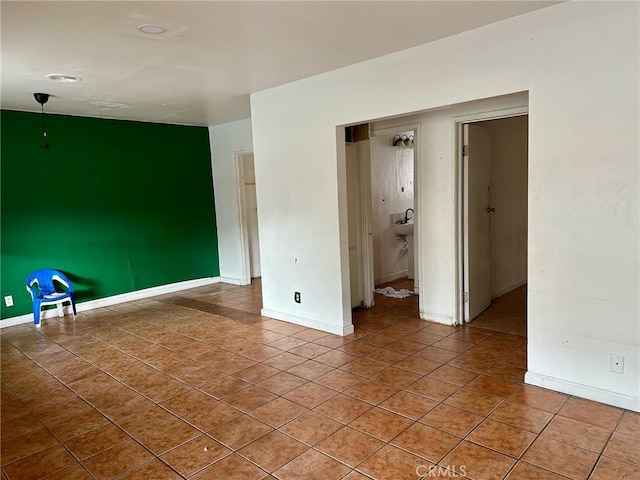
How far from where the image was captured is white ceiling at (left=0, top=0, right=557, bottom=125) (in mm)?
2496

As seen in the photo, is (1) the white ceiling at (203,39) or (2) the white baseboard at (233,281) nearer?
(1) the white ceiling at (203,39)

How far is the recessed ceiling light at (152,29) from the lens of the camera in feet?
8.82

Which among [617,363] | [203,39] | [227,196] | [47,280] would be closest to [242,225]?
[227,196]

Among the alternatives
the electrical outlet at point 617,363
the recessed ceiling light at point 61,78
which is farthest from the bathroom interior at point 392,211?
the recessed ceiling light at point 61,78

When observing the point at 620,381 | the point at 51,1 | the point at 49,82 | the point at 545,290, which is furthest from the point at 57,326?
the point at 620,381

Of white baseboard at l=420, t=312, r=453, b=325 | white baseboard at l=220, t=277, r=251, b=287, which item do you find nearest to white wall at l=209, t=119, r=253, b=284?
white baseboard at l=220, t=277, r=251, b=287

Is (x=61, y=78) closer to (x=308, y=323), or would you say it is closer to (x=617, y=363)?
(x=308, y=323)

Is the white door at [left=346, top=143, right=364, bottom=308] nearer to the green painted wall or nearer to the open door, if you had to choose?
the open door

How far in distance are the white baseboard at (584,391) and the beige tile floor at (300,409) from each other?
5cm

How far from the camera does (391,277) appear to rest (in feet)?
21.1

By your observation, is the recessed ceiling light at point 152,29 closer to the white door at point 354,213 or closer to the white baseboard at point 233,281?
the white door at point 354,213

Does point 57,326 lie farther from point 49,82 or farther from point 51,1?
point 51,1
